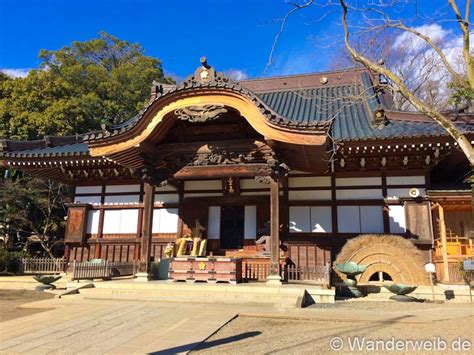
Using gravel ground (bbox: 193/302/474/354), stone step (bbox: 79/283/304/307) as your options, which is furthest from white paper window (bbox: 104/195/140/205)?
gravel ground (bbox: 193/302/474/354)

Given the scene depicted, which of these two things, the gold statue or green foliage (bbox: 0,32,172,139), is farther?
green foliage (bbox: 0,32,172,139)

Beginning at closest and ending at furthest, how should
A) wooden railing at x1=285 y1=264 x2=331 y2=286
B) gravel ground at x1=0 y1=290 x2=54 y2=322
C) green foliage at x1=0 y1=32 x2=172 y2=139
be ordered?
gravel ground at x1=0 y1=290 x2=54 y2=322 < wooden railing at x1=285 y1=264 x2=331 y2=286 < green foliage at x1=0 y1=32 x2=172 y2=139

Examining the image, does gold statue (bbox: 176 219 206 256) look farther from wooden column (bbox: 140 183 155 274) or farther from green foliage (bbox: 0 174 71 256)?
green foliage (bbox: 0 174 71 256)

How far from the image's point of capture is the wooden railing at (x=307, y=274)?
9.86 m

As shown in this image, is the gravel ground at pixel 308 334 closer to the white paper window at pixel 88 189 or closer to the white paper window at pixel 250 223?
the white paper window at pixel 250 223

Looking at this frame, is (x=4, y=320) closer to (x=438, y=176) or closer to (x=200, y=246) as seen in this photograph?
(x=200, y=246)

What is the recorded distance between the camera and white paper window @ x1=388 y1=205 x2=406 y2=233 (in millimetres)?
11156

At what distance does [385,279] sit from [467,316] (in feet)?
13.0

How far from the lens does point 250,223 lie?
492 inches

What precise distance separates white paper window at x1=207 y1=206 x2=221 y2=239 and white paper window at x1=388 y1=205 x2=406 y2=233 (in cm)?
552

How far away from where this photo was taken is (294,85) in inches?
698

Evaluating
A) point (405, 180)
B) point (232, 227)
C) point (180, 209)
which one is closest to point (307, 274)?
point (232, 227)

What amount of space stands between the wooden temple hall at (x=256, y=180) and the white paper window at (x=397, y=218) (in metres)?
0.03

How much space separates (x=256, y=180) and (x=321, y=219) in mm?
3015
